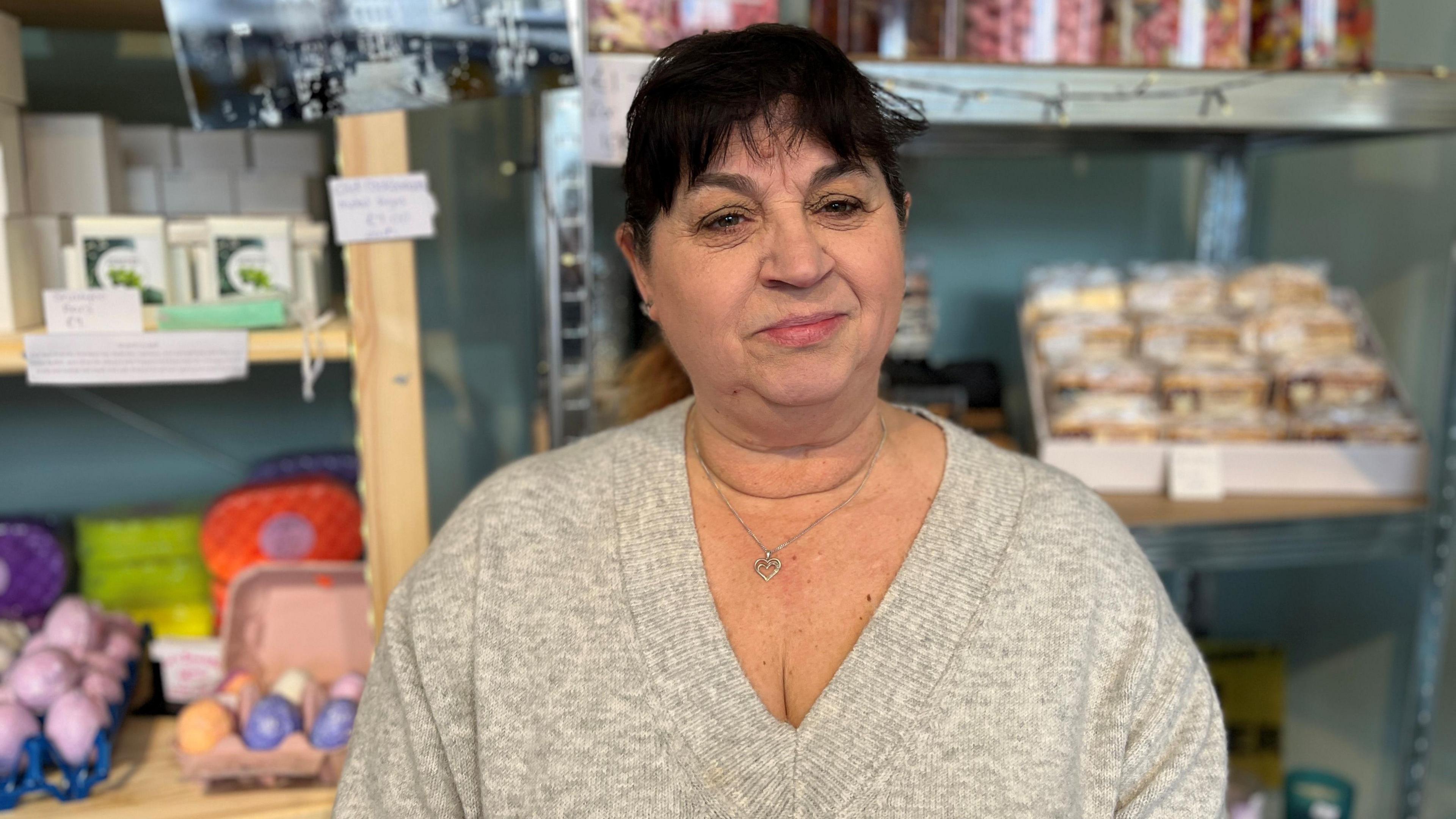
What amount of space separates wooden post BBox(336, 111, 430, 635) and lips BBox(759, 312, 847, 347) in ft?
1.48

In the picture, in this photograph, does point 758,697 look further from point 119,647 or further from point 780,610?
point 119,647

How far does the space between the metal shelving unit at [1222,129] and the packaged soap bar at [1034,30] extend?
0.10 meters

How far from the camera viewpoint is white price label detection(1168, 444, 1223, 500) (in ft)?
5.31

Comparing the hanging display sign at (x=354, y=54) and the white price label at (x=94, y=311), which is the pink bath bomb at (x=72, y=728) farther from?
the hanging display sign at (x=354, y=54)

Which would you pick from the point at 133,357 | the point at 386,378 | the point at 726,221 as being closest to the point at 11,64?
the point at 133,357

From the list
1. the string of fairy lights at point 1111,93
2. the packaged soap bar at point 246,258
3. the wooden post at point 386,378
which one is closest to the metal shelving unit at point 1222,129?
the string of fairy lights at point 1111,93

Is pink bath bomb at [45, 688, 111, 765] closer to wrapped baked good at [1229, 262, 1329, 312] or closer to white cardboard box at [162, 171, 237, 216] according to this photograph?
white cardboard box at [162, 171, 237, 216]

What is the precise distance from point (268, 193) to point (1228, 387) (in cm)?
146

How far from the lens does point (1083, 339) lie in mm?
1792

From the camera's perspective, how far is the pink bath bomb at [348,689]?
1.29 metres

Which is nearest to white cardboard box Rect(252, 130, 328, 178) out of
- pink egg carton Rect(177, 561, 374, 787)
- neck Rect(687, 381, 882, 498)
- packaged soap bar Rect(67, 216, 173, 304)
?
packaged soap bar Rect(67, 216, 173, 304)

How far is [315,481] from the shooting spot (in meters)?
1.55

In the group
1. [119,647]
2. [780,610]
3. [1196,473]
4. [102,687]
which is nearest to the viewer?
[780,610]

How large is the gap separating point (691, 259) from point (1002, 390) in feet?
3.46
